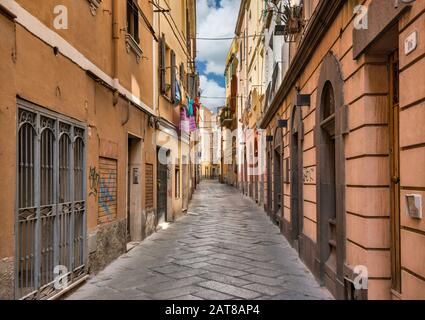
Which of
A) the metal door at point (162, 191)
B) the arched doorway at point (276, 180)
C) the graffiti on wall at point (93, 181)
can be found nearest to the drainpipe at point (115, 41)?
the graffiti on wall at point (93, 181)

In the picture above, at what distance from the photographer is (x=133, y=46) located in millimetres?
9141

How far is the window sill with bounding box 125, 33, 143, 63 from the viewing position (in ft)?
28.4

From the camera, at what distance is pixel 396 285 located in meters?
4.06

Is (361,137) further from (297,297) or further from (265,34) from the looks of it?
(265,34)

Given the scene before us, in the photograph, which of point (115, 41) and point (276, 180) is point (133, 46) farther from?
point (276, 180)

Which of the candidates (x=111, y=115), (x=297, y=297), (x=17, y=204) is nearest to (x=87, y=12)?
(x=111, y=115)

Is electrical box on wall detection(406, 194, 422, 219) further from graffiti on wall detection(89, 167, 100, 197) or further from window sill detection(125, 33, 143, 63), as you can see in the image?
window sill detection(125, 33, 143, 63)

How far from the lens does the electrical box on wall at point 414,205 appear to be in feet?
10.3

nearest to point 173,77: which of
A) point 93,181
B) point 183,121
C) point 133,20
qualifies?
point 183,121

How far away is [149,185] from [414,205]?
8.57 metres

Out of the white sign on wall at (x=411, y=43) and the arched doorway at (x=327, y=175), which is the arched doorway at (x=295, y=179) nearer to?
the arched doorway at (x=327, y=175)

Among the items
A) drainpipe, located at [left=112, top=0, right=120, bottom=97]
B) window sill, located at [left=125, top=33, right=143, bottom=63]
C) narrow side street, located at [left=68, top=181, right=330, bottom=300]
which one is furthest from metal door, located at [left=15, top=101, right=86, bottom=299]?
window sill, located at [left=125, top=33, right=143, bottom=63]

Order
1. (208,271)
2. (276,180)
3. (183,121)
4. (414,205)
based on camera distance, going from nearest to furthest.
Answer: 1. (414,205)
2. (208,271)
3. (276,180)
4. (183,121)

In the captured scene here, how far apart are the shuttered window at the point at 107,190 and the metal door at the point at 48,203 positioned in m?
0.87
